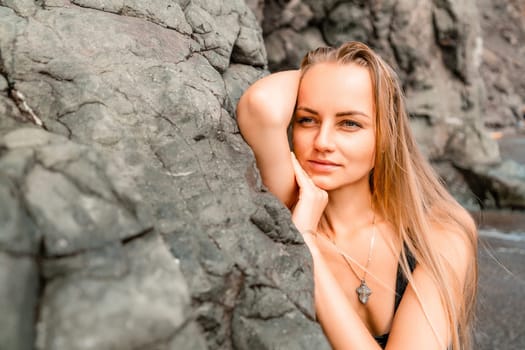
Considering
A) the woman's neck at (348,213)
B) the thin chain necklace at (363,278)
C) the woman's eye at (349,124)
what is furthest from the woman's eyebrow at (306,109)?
the thin chain necklace at (363,278)

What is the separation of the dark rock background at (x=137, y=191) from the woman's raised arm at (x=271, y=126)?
0.07 meters

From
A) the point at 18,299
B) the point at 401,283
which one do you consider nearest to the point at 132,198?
the point at 18,299

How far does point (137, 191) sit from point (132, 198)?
160 millimetres

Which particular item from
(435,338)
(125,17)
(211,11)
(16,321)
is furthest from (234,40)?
(16,321)

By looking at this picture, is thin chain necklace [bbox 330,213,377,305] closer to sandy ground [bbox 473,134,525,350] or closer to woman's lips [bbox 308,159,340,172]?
woman's lips [bbox 308,159,340,172]

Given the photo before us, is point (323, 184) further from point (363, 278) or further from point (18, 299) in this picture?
point (18, 299)

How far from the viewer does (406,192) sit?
6.20 feet

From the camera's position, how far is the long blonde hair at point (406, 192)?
1.77 m

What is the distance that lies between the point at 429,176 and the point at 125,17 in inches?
53.4

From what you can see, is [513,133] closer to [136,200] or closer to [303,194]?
[303,194]

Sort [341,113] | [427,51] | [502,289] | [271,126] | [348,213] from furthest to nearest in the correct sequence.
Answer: [427,51], [502,289], [348,213], [341,113], [271,126]

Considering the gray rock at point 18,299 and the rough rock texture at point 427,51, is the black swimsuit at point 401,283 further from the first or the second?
the rough rock texture at point 427,51

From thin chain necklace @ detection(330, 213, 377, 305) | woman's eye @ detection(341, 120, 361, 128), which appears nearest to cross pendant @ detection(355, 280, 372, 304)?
thin chain necklace @ detection(330, 213, 377, 305)

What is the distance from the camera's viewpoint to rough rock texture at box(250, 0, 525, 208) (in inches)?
253
